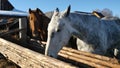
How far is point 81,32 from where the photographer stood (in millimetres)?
5797

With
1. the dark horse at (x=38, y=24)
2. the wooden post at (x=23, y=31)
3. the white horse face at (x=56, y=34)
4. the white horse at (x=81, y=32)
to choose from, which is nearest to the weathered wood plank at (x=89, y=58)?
the white horse at (x=81, y=32)

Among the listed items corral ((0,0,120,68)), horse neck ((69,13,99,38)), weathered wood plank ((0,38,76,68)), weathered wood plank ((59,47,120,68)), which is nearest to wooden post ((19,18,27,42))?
corral ((0,0,120,68))

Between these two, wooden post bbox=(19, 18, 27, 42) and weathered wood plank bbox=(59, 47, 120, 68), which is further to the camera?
wooden post bbox=(19, 18, 27, 42)

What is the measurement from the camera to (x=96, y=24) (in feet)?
20.0

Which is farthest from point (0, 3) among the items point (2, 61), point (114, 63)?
point (114, 63)

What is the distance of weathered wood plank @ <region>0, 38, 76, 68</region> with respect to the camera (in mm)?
4410

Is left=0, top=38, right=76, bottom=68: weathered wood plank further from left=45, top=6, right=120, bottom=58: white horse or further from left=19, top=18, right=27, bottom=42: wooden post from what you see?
left=19, top=18, right=27, bottom=42: wooden post

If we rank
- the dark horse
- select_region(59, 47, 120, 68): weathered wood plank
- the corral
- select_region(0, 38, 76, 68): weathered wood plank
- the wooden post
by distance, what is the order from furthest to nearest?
the dark horse, the wooden post, select_region(59, 47, 120, 68): weathered wood plank, the corral, select_region(0, 38, 76, 68): weathered wood plank

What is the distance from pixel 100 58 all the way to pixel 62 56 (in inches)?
47.8

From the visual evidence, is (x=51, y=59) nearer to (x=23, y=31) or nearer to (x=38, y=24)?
(x=23, y=31)

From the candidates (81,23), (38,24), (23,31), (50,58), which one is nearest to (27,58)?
(50,58)

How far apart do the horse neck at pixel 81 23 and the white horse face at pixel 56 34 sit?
28cm

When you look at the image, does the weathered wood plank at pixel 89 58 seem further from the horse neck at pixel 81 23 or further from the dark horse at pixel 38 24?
the dark horse at pixel 38 24

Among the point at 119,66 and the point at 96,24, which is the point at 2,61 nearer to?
the point at 96,24
